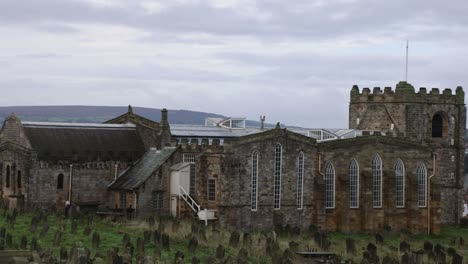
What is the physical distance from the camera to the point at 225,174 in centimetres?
A: 5862

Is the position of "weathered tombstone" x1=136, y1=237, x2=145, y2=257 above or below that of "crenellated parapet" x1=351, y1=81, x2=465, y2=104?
below

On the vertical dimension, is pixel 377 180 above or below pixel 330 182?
above

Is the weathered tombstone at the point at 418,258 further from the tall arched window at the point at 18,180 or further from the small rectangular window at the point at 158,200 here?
the tall arched window at the point at 18,180

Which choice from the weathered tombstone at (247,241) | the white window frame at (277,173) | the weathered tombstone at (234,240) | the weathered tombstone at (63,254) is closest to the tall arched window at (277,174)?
the white window frame at (277,173)

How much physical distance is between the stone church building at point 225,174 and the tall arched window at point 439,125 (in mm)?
6387

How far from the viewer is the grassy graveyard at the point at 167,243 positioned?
39094 mm

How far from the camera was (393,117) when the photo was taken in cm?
7200

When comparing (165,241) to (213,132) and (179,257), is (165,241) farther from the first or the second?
(213,132)

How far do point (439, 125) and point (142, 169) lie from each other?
2435 centimetres

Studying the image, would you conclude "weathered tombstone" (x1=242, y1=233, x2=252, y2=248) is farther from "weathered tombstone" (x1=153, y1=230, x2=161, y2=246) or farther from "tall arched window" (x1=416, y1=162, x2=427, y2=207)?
"tall arched window" (x1=416, y1=162, x2=427, y2=207)

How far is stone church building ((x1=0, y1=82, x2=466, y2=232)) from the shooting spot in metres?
58.7

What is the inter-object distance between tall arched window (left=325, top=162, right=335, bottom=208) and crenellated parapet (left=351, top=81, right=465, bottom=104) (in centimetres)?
1133

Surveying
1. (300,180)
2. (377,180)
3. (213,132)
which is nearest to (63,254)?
(300,180)

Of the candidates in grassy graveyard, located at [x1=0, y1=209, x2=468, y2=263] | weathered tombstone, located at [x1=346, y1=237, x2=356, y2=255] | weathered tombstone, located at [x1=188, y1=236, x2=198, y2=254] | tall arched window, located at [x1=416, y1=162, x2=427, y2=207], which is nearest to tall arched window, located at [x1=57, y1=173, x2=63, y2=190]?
grassy graveyard, located at [x1=0, y1=209, x2=468, y2=263]
